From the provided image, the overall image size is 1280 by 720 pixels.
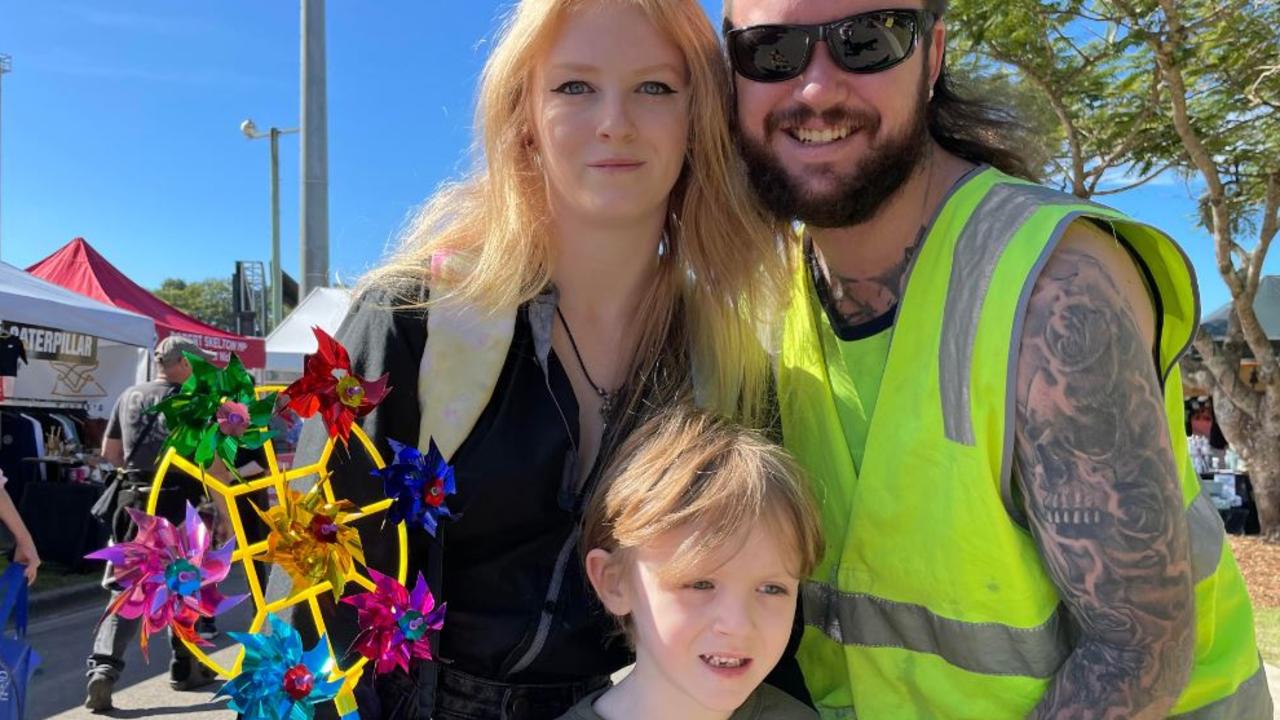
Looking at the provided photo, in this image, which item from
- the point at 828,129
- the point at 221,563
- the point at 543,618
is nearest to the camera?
the point at 221,563

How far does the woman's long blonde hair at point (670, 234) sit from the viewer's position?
187 cm

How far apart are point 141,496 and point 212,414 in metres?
4.72

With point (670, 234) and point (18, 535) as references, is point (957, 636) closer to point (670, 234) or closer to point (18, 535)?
point (670, 234)

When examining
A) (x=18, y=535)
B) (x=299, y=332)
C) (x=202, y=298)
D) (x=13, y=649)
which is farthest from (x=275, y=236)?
(x=202, y=298)

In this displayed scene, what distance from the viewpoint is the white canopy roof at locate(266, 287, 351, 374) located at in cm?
845

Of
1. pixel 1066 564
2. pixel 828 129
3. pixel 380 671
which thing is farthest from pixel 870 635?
pixel 828 129

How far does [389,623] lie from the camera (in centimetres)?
144

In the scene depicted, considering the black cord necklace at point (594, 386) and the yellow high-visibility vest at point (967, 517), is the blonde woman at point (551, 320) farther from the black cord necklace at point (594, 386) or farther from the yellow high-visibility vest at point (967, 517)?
the yellow high-visibility vest at point (967, 517)

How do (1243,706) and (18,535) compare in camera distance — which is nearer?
(1243,706)

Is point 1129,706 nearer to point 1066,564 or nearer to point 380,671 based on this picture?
point 1066,564

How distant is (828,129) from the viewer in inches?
74.3

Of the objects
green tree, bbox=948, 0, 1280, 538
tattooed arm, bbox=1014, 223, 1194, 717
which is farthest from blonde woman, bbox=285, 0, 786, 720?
green tree, bbox=948, 0, 1280, 538

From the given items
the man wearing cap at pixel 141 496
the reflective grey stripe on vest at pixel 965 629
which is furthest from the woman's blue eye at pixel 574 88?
the man wearing cap at pixel 141 496

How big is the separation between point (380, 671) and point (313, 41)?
838cm
